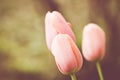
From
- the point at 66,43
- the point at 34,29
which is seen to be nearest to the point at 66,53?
the point at 66,43

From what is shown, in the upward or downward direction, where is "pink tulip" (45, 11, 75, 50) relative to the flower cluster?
upward

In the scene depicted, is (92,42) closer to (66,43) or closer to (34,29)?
(66,43)

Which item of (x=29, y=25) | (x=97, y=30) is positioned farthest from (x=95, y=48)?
(x=29, y=25)

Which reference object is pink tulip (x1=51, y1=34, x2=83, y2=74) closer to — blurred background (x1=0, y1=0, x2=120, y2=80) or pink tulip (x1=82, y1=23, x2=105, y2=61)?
pink tulip (x1=82, y1=23, x2=105, y2=61)

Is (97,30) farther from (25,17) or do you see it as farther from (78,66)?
(25,17)

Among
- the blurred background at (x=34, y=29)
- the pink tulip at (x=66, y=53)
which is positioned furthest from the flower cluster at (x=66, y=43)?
Result: the blurred background at (x=34, y=29)

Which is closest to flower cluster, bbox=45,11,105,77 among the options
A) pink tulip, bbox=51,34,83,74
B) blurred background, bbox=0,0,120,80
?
pink tulip, bbox=51,34,83,74

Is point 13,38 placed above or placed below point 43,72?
above
